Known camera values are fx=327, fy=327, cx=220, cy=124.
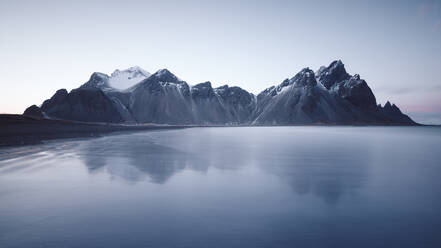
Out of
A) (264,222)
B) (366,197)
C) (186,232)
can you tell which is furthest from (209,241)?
(366,197)

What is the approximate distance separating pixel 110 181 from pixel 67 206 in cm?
560

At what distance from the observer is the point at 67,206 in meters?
12.5

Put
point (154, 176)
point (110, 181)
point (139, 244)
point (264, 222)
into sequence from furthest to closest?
point (154, 176) → point (110, 181) → point (264, 222) → point (139, 244)

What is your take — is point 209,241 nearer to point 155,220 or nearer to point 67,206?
point 155,220

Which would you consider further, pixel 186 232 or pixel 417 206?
pixel 417 206

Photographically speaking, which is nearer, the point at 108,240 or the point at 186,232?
the point at 108,240

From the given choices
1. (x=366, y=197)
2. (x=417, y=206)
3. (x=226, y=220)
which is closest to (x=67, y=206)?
(x=226, y=220)

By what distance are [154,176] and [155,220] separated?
9.36m

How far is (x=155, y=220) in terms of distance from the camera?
35.3 feet

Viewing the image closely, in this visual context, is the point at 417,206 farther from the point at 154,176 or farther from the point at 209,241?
the point at 154,176

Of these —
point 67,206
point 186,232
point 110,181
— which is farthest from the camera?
point 110,181

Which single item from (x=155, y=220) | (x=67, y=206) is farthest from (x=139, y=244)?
(x=67, y=206)

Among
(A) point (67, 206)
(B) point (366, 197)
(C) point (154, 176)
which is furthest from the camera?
(C) point (154, 176)

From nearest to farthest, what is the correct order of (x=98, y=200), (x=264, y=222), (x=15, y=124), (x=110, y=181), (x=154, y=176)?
(x=264, y=222), (x=98, y=200), (x=110, y=181), (x=154, y=176), (x=15, y=124)
